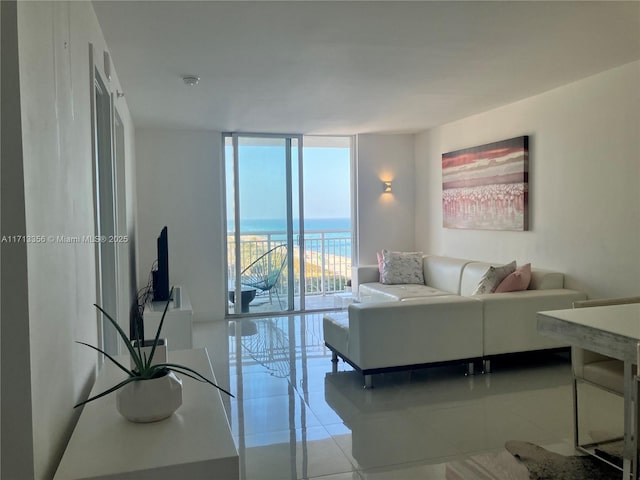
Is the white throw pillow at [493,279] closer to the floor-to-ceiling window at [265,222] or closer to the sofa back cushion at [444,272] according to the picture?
the sofa back cushion at [444,272]

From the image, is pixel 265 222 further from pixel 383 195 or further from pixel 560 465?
pixel 560 465

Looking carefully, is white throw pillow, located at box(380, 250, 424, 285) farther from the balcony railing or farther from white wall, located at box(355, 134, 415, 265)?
the balcony railing

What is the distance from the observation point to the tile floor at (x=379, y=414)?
8.29ft

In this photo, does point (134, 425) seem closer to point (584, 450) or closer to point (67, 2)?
point (67, 2)

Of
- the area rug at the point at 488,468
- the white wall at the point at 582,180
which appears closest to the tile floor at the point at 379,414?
the area rug at the point at 488,468

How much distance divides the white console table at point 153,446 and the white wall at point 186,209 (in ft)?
15.1

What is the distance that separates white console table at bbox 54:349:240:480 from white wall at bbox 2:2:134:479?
0.23 ft

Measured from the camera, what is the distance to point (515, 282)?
13.6 ft

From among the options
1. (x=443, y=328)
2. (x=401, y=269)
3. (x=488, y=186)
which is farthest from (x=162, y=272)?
(x=488, y=186)

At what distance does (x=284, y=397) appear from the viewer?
11.3 ft

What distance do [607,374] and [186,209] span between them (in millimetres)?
4989

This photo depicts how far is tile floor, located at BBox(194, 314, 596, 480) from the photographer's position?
2527 mm

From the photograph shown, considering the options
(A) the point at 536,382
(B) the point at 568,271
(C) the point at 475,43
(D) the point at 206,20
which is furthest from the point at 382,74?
(A) the point at 536,382

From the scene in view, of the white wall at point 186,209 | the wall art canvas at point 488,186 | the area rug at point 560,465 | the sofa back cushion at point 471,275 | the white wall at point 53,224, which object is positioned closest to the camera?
the white wall at point 53,224
